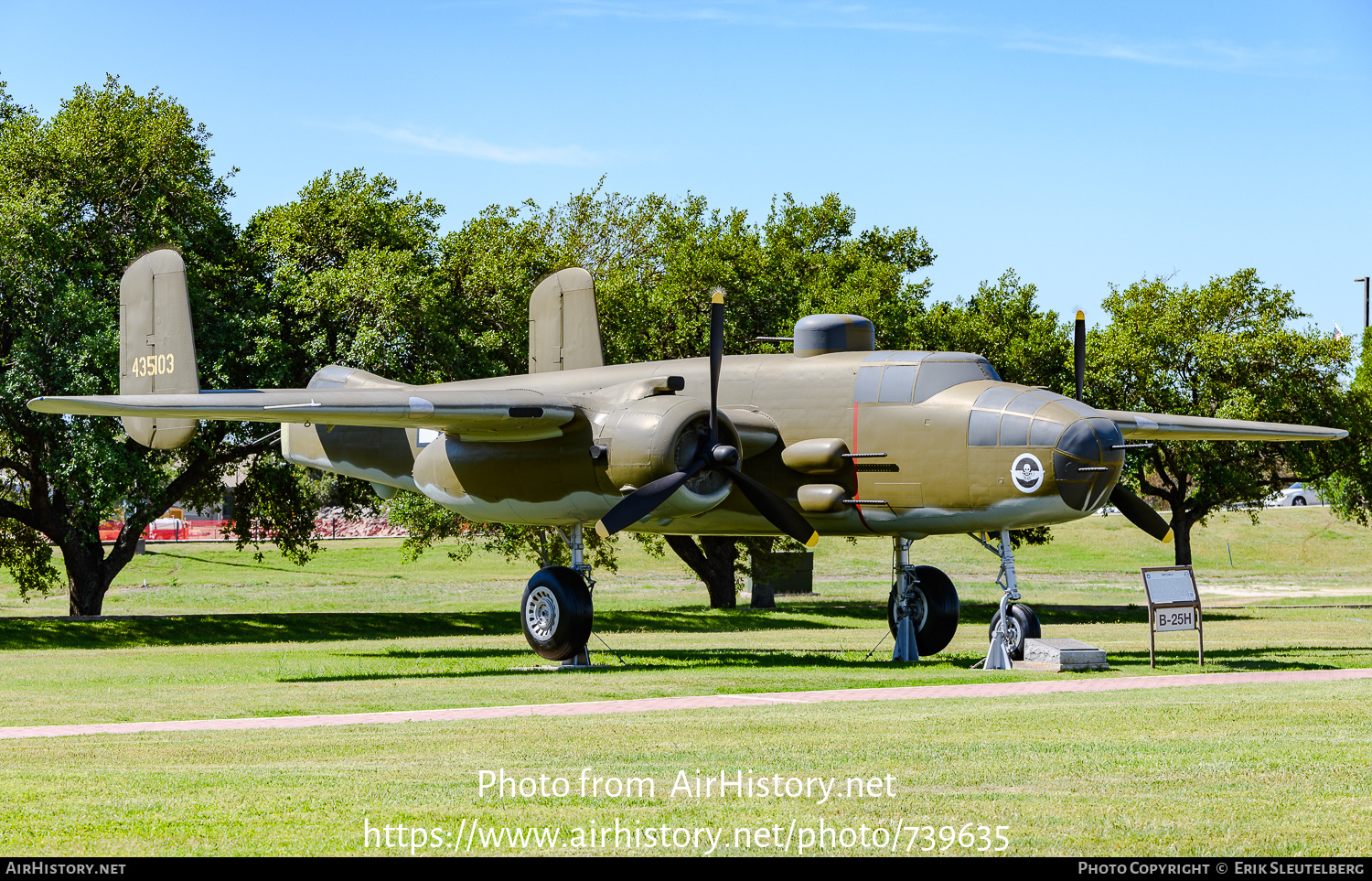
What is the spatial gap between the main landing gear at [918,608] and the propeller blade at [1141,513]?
337cm

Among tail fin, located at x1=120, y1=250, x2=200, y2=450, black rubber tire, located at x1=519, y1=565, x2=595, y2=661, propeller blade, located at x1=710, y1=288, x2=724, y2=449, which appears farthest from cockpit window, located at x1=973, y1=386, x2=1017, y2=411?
tail fin, located at x1=120, y1=250, x2=200, y2=450

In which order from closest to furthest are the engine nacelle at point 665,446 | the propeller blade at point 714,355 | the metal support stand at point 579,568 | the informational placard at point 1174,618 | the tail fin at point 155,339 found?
the informational placard at point 1174,618 < the engine nacelle at point 665,446 < the propeller blade at point 714,355 < the metal support stand at point 579,568 < the tail fin at point 155,339

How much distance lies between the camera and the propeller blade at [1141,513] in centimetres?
2545

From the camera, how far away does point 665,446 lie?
22.3 metres

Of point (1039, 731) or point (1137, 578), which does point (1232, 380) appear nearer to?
point (1137, 578)

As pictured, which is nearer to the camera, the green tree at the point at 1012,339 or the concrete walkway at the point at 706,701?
the concrete walkway at the point at 706,701

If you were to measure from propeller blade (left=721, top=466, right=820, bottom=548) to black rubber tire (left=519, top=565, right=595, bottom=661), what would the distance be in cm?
346

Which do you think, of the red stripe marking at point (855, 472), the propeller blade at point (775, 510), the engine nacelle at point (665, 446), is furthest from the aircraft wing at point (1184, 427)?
the engine nacelle at point (665, 446)

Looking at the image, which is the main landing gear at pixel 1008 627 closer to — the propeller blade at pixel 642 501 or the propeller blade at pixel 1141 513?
the propeller blade at pixel 1141 513

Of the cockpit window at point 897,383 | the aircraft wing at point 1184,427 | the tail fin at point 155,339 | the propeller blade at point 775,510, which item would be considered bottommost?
the propeller blade at point 775,510

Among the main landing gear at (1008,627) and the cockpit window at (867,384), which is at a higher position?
the cockpit window at (867,384)

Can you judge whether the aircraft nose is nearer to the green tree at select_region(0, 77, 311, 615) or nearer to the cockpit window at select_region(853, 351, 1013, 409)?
the cockpit window at select_region(853, 351, 1013, 409)

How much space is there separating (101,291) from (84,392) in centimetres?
439
